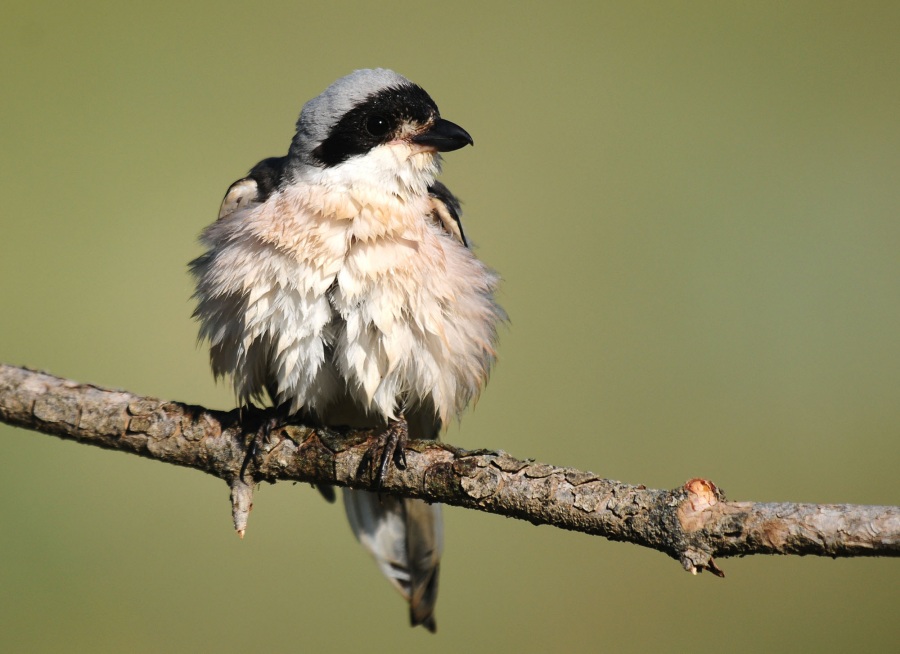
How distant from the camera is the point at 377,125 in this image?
2.62 metres

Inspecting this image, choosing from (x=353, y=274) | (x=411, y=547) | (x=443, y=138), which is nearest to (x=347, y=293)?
(x=353, y=274)

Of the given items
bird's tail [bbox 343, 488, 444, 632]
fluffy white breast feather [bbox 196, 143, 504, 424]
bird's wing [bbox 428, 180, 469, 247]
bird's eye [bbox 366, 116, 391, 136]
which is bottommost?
bird's tail [bbox 343, 488, 444, 632]

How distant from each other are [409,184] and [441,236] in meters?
0.22

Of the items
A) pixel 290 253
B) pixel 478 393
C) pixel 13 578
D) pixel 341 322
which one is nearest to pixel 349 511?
pixel 478 393

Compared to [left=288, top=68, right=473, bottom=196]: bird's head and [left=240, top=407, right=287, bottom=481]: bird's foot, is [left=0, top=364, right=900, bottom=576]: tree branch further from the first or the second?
[left=288, top=68, right=473, bottom=196]: bird's head

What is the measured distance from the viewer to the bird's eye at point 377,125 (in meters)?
2.62

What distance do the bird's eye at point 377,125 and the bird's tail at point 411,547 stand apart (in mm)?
1445

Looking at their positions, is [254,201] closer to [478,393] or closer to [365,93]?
[365,93]

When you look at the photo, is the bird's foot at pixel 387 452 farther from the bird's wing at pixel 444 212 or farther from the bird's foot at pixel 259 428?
the bird's wing at pixel 444 212

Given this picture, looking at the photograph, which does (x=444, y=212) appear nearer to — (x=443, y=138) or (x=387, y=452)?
(x=443, y=138)

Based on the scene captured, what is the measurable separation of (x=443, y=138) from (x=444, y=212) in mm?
288

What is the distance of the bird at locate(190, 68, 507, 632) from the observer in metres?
2.48

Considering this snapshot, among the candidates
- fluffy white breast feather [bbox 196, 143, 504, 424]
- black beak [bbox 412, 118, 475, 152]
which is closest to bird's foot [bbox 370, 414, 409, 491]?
fluffy white breast feather [bbox 196, 143, 504, 424]

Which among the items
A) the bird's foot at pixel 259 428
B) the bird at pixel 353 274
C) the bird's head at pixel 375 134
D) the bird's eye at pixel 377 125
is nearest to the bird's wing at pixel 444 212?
the bird at pixel 353 274
